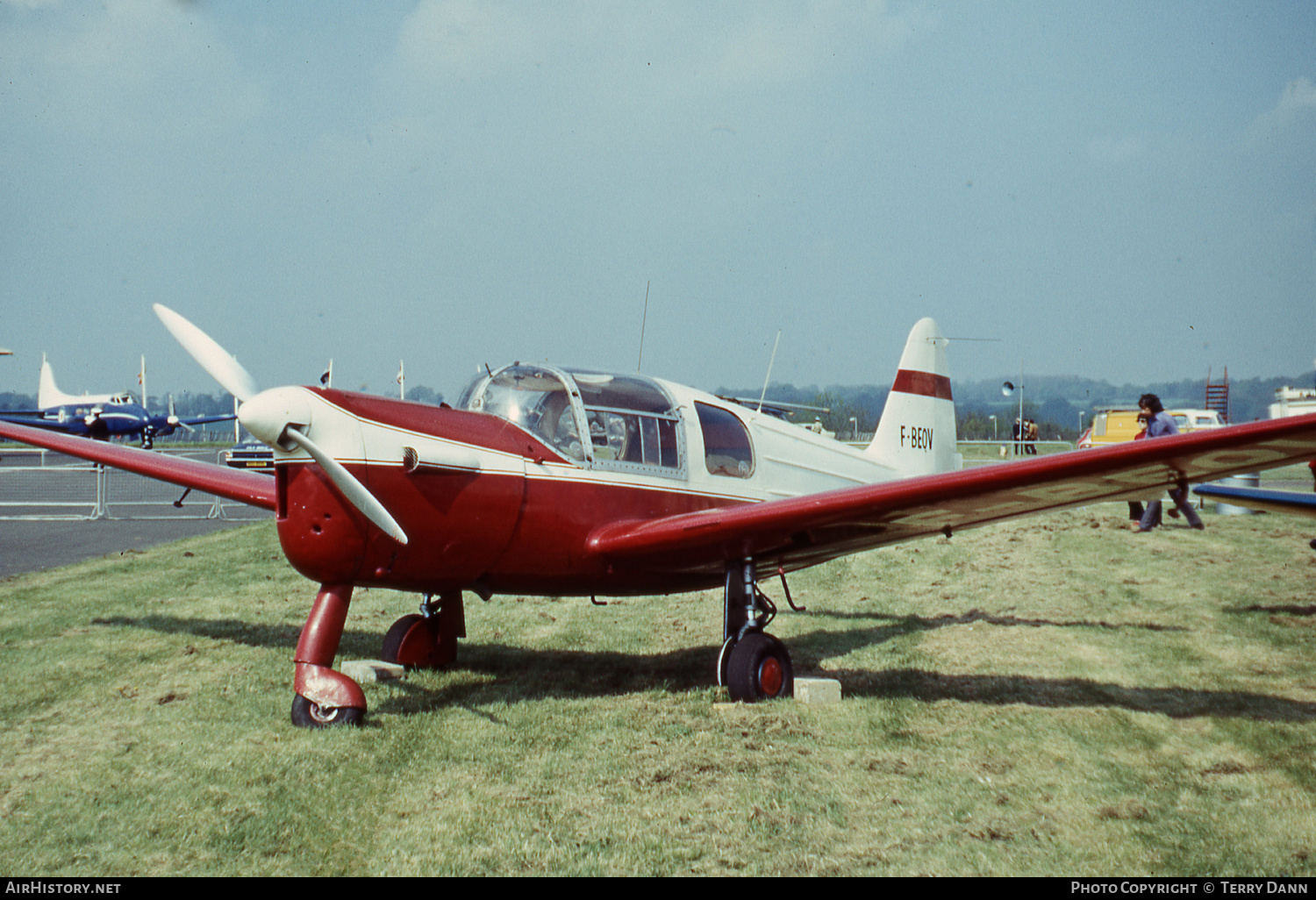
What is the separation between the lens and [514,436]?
5574mm

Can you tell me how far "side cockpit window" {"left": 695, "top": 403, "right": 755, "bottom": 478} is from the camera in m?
6.49

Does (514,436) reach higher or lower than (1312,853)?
higher

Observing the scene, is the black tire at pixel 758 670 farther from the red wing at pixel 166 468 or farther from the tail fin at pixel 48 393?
the tail fin at pixel 48 393

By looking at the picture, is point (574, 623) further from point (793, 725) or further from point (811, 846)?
point (811, 846)

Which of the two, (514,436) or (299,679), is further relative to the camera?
(514,436)

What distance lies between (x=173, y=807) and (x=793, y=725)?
3145 mm

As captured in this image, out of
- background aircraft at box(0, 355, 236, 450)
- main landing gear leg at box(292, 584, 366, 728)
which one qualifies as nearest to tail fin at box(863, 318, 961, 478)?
main landing gear leg at box(292, 584, 366, 728)

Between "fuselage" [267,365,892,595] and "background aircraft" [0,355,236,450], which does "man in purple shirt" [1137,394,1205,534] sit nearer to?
"fuselage" [267,365,892,595]

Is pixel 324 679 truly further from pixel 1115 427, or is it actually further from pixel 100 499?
pixel 1115 427

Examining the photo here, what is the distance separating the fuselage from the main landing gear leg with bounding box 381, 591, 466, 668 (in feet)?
3.34

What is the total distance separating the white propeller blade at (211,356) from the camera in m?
5.17

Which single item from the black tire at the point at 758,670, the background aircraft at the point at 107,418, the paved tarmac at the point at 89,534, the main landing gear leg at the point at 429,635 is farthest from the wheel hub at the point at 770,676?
the background aircraft at the point at 107,418

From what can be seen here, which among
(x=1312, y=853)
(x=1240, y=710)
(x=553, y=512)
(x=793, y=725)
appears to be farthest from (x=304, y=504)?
(x=1240, y=710)

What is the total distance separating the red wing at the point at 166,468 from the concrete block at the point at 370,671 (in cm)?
138
